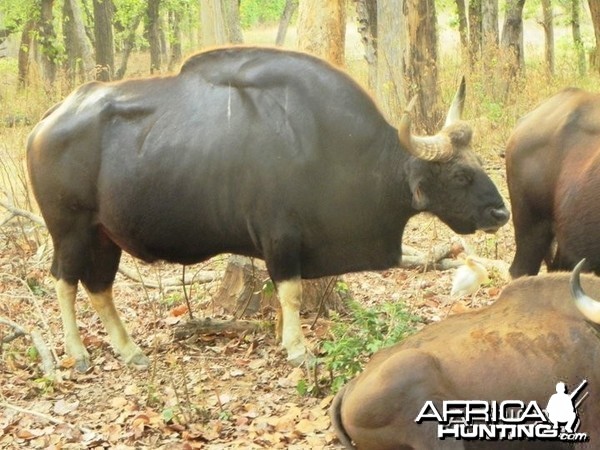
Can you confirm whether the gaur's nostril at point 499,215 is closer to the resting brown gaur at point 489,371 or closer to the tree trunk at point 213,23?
the resting brown gaur at point 489,371

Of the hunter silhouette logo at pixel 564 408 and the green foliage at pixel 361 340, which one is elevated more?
the hunter silhouette logo at pixel 564 408

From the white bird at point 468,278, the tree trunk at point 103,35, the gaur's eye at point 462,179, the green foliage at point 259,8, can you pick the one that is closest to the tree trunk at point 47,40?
the tree trunk at point 103,35

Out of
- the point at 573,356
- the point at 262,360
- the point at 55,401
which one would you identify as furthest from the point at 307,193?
the point at 573,356

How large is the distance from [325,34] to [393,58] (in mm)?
5389

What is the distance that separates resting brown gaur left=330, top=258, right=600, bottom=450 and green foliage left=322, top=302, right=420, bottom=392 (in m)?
1.24

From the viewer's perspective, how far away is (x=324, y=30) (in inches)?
359

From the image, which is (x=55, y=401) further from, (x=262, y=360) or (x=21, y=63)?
(x=21, y=63)

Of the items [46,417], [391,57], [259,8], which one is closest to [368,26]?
[391,57]

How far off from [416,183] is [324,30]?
240 cm

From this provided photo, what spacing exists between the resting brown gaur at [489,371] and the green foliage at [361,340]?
1239 millimetres

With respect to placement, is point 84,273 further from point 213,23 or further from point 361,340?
point 213,23

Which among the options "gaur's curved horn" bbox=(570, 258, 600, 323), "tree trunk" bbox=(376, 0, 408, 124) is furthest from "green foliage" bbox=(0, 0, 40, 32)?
"gaur's curved horn" bbox=(570, 258, 600, 323)

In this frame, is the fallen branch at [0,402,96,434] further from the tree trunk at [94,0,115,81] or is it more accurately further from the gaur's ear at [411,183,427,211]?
the tree trunk at [94,0,115,81]

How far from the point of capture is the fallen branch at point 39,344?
301 inches
